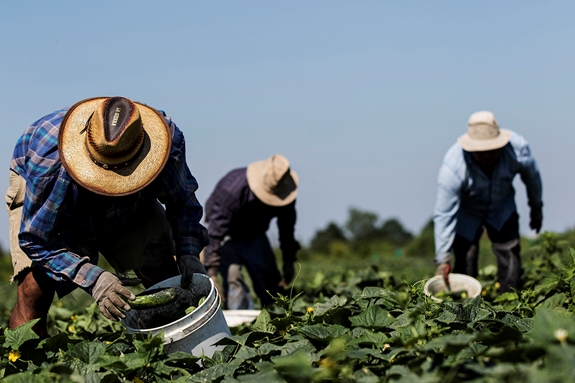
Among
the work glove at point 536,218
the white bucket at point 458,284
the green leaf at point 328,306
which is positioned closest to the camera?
the green leaf at point 328,306

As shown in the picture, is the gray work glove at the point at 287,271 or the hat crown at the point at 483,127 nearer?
the hat crown at the point at 483,127

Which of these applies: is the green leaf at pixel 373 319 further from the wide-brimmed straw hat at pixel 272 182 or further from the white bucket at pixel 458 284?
the wide-brimmed straw hat at pixel 272 182

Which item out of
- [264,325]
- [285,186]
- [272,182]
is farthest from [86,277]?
[285,186]

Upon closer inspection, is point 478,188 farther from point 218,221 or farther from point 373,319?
point 373,319

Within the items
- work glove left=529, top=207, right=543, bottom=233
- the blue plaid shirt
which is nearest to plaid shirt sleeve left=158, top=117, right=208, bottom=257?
the blue plaid shirt

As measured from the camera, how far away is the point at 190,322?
3592mm

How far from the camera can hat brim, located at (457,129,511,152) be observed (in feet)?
18.9

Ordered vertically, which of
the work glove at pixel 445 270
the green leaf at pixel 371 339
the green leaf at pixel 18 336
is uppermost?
the green leaf at pixel 371 339

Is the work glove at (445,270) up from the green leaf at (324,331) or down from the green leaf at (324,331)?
down

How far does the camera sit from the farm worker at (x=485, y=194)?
5.93m

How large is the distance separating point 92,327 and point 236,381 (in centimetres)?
270

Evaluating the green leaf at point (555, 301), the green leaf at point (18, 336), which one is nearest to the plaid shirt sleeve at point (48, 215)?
the green leaf at point (18, 336)

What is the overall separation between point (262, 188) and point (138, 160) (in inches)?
105

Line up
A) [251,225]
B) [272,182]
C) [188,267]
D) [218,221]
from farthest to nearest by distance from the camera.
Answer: [251,225], [218,221], [272,182], [188,267]
